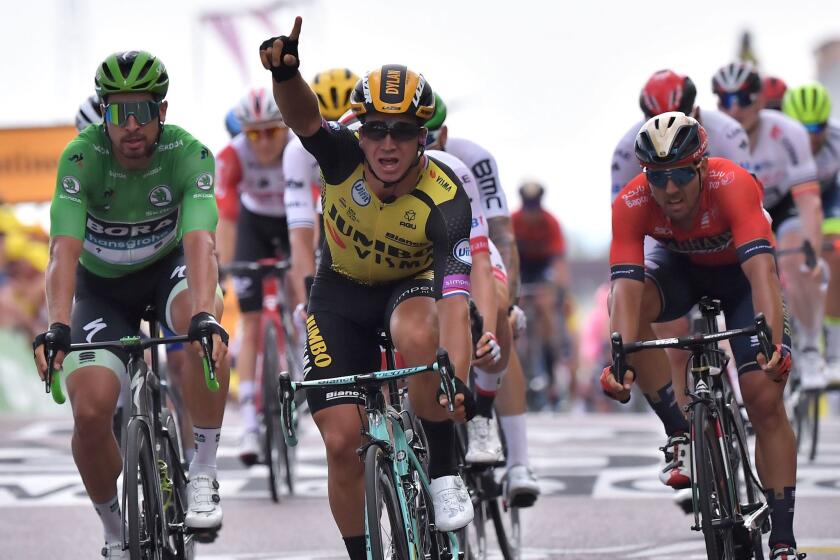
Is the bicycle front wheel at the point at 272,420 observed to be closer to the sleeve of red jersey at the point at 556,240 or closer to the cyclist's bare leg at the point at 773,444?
the cyclist's bare leg at the point at 773,444

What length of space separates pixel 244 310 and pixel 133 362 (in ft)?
15.2

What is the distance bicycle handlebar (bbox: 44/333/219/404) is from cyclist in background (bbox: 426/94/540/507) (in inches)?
67.6

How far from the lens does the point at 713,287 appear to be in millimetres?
7758

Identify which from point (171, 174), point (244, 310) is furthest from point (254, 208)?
point (171, 174)

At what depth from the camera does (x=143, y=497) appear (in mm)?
6770

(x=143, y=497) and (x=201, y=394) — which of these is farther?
(x=201, y=394)

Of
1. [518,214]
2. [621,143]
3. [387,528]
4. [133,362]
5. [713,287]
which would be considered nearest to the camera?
[387,528]

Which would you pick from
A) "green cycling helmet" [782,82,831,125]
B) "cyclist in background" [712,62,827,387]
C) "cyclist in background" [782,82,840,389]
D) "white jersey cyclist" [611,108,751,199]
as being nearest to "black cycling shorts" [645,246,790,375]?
"white jersey cyclist" [611,108,751,199]

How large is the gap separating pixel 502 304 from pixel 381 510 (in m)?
2.64

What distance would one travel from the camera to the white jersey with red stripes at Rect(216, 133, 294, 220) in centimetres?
1183

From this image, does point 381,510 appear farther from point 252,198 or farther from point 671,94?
point 252,198

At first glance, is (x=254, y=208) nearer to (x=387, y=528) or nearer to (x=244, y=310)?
(x=244, y=310)

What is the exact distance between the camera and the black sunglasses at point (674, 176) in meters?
7.17

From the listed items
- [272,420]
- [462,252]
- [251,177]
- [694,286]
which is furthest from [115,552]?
[251,177]
